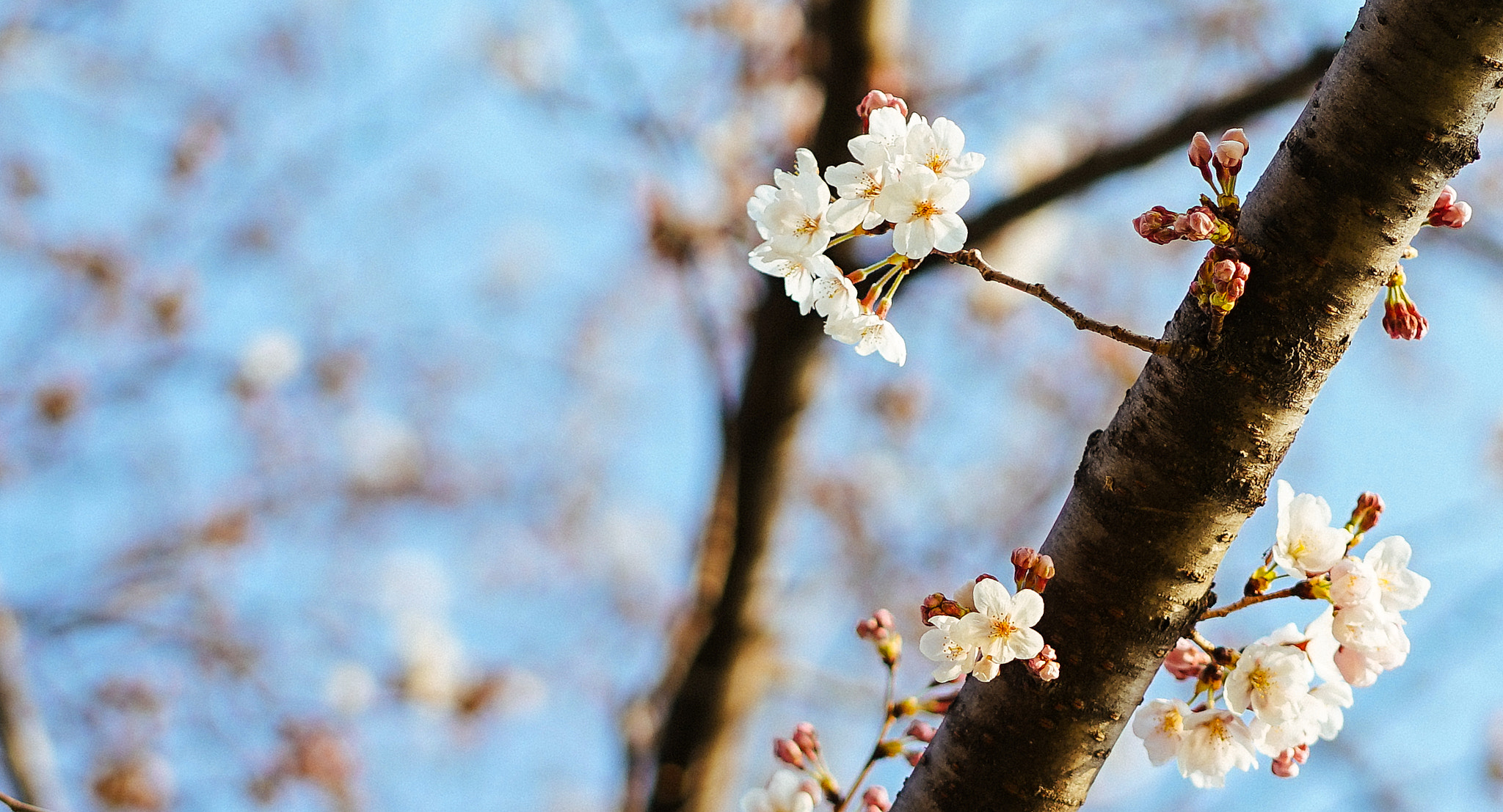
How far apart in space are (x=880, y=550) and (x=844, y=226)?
197 inches

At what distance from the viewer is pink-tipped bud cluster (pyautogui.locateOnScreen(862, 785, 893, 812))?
1174 millimetres

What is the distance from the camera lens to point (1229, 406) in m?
0.89

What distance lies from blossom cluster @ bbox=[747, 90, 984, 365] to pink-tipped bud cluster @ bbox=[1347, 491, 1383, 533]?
22.2 inches

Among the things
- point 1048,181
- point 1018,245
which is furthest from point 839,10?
point 1018,245

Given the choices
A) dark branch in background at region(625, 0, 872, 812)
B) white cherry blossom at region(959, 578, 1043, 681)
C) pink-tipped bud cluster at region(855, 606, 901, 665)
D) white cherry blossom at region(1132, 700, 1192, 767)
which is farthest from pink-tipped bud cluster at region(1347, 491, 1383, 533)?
dark branch in background at region(625, 0, 872, 812)

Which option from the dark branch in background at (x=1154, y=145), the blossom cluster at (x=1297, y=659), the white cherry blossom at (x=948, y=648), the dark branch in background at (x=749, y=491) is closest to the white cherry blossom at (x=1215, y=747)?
the blossom cluster at (x=1297, y=659)

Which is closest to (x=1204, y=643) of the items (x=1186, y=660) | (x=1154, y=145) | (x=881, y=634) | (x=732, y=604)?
(x=1186, y=660)

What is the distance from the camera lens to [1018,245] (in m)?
4.61

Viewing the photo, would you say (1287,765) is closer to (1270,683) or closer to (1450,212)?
(1270,683)

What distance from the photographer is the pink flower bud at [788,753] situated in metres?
1.28

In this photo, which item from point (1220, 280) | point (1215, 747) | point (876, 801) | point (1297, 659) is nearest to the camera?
point (1220, 280)

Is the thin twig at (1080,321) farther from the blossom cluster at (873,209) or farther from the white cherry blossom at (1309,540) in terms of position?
the white cherry blossom at (1309,540)

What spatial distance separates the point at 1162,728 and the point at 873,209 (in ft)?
2.21

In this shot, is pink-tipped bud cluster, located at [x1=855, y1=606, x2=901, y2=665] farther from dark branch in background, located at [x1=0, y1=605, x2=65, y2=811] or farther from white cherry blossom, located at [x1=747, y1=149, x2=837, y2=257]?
dark branch in background, located at [x1=0, y1=605, x2=65, y2=811]
